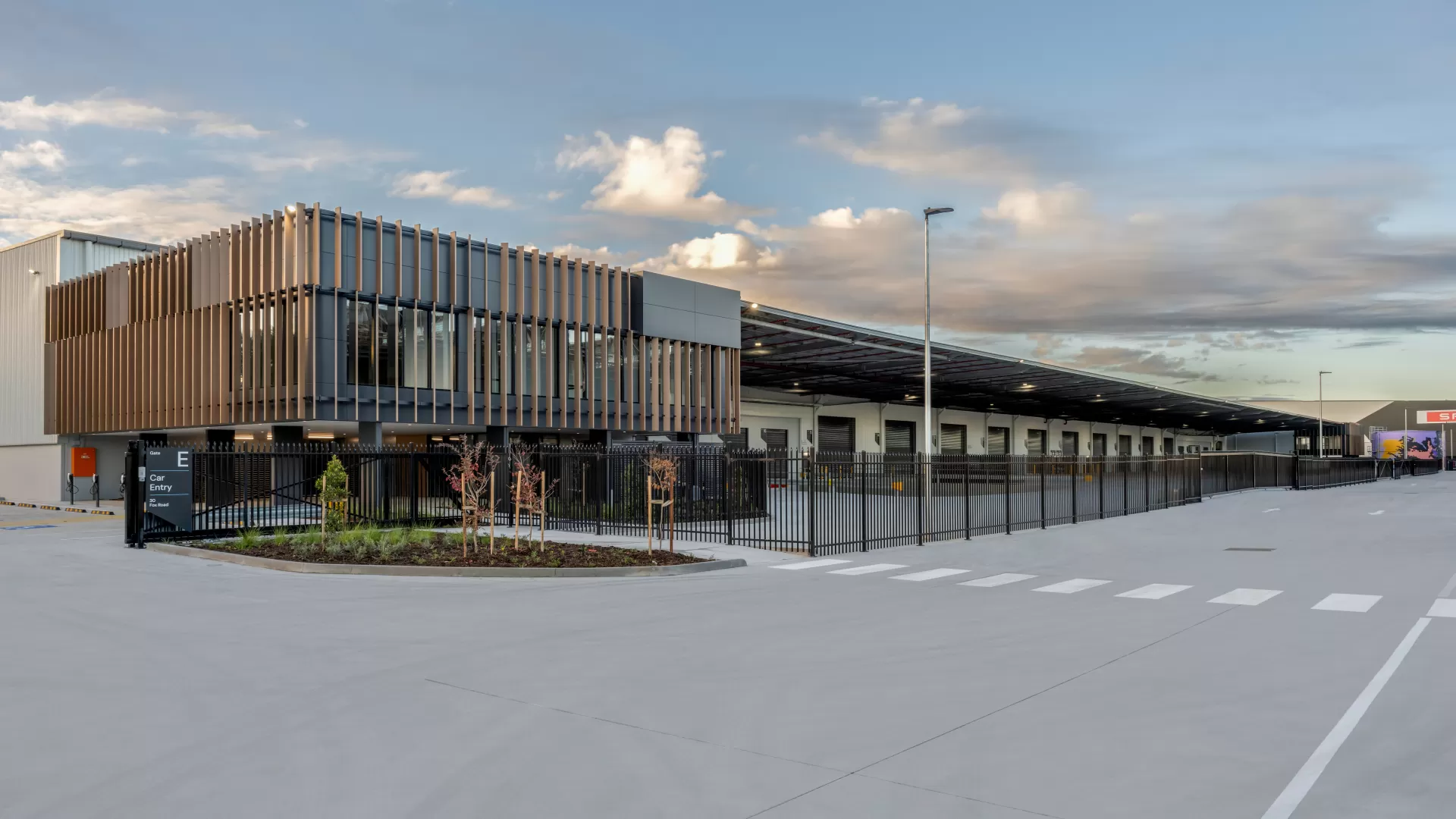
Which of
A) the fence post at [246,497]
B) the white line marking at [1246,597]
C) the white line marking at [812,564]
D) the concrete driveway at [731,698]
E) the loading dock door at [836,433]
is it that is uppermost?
the loading dock door at [836,433]

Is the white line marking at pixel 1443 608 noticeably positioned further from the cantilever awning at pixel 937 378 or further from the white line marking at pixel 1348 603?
the cantilever awning at pixel 937 378

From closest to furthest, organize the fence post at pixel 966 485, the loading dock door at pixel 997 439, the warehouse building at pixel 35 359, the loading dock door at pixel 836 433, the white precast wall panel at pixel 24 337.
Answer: the fence post at pixel 966 485, the warehouse building at pixel 35 359, the white precast wall panel at pixel 24 337, the loading dock door at pixel 836 433, the loading dock door at pixel 997 439

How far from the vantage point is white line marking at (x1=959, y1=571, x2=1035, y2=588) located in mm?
15977

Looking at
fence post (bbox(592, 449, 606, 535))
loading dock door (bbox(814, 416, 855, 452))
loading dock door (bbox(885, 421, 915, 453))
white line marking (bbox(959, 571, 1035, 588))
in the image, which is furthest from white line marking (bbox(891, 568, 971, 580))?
loading dock door (bbox(885, 421, 915, 453))

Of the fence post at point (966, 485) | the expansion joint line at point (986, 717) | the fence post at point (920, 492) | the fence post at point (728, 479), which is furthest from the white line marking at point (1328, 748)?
the fence post at point (728, 479)

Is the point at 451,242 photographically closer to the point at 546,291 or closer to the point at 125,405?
the point at 546,291

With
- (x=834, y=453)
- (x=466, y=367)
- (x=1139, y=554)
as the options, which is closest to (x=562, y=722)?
(x=834, y=453)

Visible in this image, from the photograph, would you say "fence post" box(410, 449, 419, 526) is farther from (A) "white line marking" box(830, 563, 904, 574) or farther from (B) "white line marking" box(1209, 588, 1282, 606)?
(B) "white line marking" box(1209, 588, 1282, 606)

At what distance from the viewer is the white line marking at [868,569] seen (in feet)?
58.9

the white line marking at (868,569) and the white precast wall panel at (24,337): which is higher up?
the white precast wall panel at (24,337)

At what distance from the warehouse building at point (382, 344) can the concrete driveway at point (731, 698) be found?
19.5 meters

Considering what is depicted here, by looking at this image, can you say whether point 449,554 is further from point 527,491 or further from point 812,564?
point 812,564

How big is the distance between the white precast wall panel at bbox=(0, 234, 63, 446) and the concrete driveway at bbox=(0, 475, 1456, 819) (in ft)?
139

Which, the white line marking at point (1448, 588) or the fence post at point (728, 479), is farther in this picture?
the fence post at point (728, 479)
